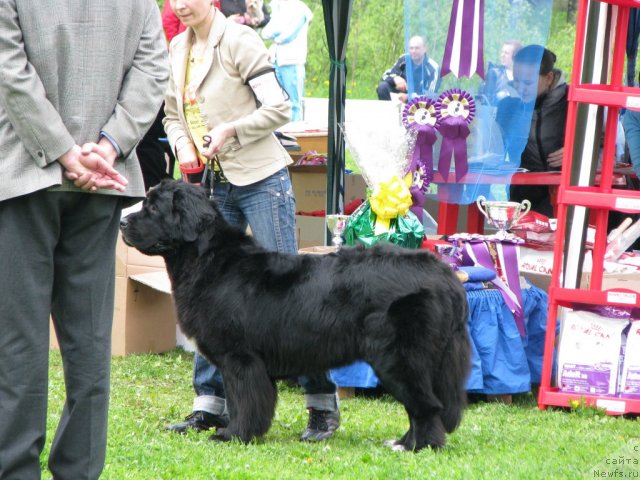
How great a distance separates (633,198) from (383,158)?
1369 mm

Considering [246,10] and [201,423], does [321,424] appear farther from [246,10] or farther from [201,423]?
[246,10]

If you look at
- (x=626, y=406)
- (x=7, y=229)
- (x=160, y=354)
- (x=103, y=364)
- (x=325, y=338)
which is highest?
(x=7, y=229)

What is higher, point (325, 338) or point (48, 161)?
point (48, 161)

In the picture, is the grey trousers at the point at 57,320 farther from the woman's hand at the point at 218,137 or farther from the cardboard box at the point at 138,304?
the cardboard box at the point at 138,304

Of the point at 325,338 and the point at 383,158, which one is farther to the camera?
the point at 383,158

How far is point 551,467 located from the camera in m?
3.63

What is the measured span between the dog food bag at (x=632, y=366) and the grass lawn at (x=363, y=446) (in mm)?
150

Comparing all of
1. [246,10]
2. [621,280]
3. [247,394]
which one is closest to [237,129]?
[247,394]

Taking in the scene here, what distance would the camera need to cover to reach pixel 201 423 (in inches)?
172

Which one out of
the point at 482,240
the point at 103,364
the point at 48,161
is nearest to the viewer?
the point at 48,161

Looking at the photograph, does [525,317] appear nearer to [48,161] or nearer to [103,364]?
[103,364]

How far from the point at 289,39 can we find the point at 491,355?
830 centimetres

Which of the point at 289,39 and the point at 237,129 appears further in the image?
the point at 289,39

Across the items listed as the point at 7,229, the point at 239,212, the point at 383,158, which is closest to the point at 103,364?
the point at 7,229
